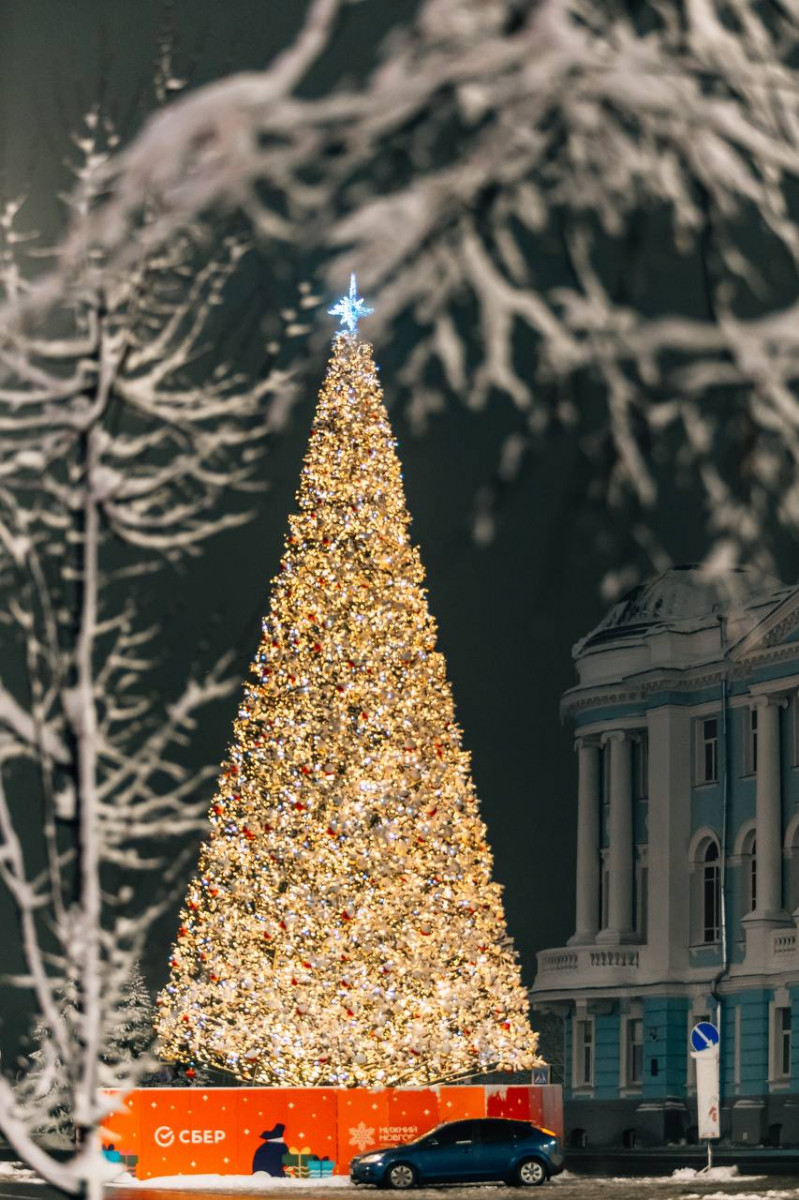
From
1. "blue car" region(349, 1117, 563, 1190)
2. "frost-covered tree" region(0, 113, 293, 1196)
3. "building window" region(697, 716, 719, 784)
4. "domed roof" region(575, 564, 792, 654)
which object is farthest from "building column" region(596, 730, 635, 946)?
"frost-covered tree" region(0, 113, 293, 1196)

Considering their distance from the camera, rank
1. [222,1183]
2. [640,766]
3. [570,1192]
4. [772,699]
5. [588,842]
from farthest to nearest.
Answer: [588,842] < [640,766] < [772,699] < [222,1183] < [570,1192]

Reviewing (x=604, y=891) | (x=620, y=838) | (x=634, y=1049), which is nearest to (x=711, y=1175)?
(x=634, y=1049)

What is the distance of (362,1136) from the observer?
1315 inches

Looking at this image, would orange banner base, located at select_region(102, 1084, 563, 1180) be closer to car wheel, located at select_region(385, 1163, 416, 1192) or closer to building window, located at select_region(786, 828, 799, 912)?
car wheel, located at select_region(385, 1163, 416, 1192)

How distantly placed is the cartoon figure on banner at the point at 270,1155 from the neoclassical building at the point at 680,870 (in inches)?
648

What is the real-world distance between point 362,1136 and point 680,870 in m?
20.9

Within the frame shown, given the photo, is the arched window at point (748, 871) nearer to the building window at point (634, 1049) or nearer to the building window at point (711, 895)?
the building window at point (711, 895)

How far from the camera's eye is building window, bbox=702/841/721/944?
5212cm

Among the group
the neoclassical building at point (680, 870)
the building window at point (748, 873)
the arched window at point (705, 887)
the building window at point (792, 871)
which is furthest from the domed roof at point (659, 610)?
the building window at point (792, 871)

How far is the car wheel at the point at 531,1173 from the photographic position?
3275 cm

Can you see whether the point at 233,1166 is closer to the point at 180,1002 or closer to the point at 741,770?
the point at 180,1002

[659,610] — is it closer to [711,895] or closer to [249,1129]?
[711,895]

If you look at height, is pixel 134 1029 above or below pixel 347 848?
above

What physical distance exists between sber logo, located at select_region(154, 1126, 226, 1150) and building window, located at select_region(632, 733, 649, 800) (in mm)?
23844
